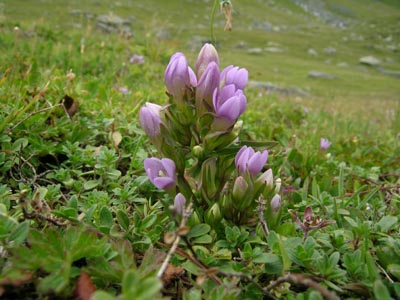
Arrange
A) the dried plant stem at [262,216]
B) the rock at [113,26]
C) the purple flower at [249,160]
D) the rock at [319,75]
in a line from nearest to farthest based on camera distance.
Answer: the dried plant stem at [262,216], the purple flower at [249,160], the rock at [113,26], the rock at [319,75]

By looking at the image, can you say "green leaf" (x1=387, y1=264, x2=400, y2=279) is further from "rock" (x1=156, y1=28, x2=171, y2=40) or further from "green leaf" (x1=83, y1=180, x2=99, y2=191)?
"rock" (x1=156, y1=28, x2=171, y2=40)

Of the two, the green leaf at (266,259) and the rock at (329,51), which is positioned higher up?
the green leaf at (266,259)

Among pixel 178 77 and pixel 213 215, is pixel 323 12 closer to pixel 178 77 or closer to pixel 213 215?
pixel 178 77

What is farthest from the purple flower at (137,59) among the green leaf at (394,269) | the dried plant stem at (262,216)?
the green leaf at (394,269)

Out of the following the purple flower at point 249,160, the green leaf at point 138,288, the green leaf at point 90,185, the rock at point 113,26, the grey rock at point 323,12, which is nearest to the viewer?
the green leaf at point 138,288

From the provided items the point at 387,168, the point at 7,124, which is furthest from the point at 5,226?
the point at 387,168

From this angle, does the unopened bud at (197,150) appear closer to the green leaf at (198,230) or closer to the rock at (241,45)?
the green leaf at (198,230)

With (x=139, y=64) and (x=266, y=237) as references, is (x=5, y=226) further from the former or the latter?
(x=139, y=64)

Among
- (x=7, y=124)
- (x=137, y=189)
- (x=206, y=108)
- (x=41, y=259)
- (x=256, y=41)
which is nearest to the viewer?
(x=41, y=259)
